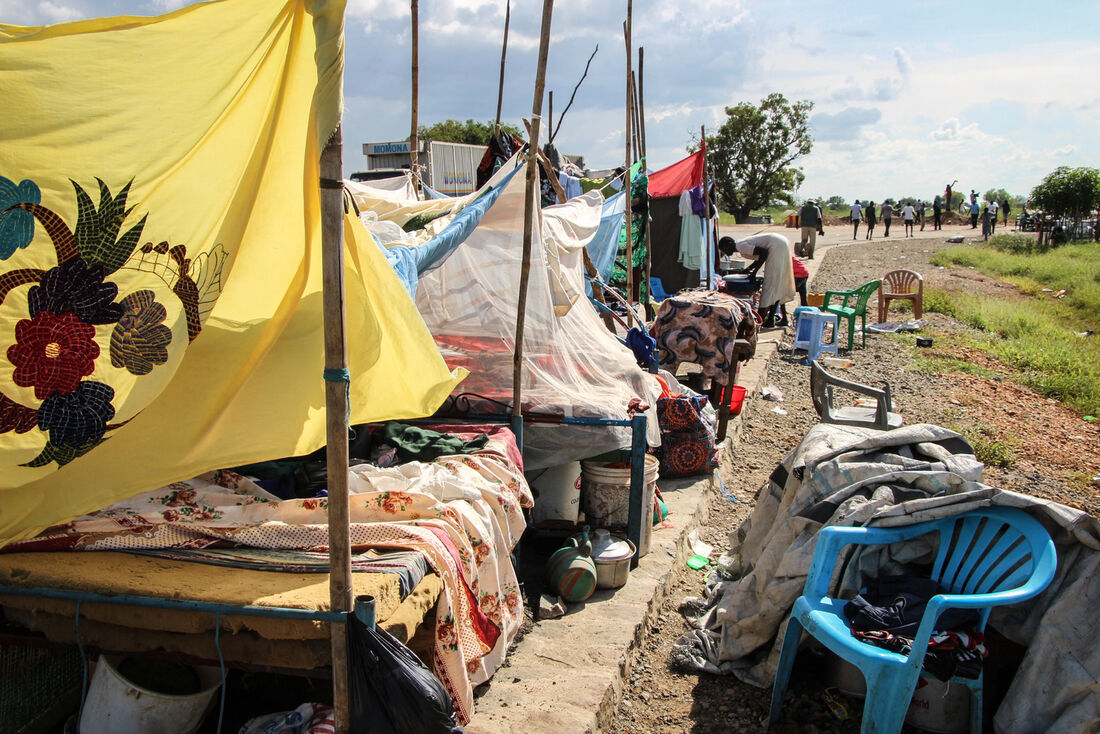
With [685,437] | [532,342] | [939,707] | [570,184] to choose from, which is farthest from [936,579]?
[570,184]

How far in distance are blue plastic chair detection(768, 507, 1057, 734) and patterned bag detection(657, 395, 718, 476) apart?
100 inches

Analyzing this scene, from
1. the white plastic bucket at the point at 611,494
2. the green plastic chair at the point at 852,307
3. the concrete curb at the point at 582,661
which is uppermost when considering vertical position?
the green plastic chair at the point at 852,307

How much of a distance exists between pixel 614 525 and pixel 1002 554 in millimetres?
1994

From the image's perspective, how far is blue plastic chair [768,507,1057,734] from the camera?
2631 mm

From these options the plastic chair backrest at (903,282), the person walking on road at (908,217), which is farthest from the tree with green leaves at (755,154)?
the plastic chair backrest at (903,282)

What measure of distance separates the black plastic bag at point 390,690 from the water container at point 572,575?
1832mm

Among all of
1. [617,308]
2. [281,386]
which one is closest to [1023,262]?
[617,308]

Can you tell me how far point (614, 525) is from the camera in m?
4.36

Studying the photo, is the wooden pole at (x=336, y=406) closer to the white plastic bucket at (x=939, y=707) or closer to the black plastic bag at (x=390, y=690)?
the black plastic bag at (x=390, y=690)

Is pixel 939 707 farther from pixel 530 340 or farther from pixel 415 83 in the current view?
pixel 415 83

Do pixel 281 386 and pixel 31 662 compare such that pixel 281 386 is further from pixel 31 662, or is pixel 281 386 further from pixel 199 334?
pixel 31 662

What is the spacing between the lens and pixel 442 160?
20.8m

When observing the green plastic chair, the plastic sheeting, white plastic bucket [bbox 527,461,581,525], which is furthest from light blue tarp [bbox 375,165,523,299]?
the green plastic chair

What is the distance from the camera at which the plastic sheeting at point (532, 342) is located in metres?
4.20
